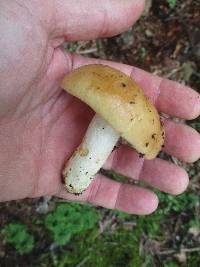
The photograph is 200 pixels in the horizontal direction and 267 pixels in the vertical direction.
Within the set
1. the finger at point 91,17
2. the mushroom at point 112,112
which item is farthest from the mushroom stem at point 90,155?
the finger at point 91,17

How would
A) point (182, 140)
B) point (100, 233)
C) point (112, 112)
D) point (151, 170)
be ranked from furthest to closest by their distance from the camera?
point (100, 233) < point (151, 170) < point (182, 140) < point (112, 112)

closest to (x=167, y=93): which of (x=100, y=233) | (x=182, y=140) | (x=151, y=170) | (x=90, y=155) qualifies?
(x=182, y=140)

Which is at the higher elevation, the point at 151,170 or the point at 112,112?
the point at 112,112

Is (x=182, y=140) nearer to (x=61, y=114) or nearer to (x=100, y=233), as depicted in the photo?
(x=61, y=114)

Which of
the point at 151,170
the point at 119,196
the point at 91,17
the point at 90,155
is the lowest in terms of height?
the point at 119,196

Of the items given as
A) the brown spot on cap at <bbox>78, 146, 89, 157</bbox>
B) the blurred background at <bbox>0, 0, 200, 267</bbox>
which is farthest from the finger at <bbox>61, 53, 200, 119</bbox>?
the blurred background at <bbox>0, 0, 200, 267</bbox>

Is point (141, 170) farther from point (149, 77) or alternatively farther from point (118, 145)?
point (149, 77)

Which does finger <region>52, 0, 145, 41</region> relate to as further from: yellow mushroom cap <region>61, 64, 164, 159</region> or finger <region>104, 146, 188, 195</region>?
finger <region>104, 146, 188, 195</region>
